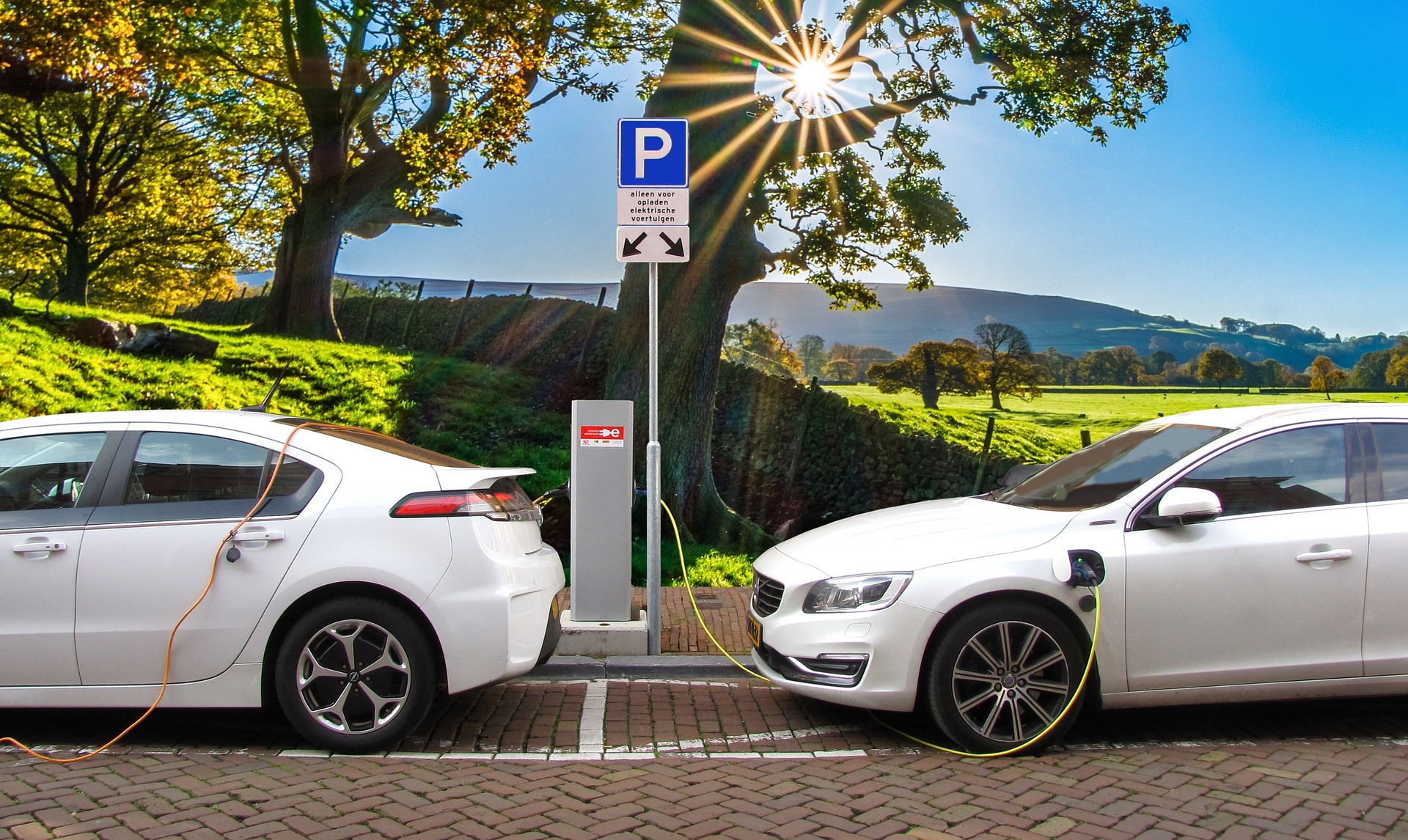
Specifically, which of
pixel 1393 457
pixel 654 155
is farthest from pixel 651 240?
pixel 1393 457

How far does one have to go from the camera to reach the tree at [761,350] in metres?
14.5

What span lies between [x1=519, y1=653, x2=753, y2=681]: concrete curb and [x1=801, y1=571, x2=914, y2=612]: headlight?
1.54m

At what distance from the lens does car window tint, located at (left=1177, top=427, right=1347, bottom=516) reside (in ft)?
16.2

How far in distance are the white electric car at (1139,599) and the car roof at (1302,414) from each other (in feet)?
0.30

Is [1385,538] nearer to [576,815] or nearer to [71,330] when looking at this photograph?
[576,815]

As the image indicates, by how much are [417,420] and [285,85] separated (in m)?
4.62

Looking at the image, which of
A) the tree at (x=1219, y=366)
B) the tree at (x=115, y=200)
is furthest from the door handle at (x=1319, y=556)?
the tree at (x=115, y=200)

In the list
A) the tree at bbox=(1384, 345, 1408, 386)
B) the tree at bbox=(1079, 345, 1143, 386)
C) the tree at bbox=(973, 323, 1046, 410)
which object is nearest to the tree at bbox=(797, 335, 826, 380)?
the tree at bbox=(973, 323, 1046, 410)

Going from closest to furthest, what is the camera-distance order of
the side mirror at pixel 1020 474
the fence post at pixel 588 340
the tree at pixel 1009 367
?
the side mirror at pixel 1020 474, the tree at pixel 1009 367, the fence post at pixel 588 340

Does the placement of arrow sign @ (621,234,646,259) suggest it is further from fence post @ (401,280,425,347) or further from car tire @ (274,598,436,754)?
fence post @ (401,280,425,347)

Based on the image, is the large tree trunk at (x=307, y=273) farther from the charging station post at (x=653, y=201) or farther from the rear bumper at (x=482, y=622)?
the rear bumper at (x=482, y=622)

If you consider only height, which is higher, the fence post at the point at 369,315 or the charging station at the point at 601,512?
the fence post at the point at 369,315

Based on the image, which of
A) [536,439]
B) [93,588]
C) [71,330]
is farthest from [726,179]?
[93,588]

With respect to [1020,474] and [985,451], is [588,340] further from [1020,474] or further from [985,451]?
[1020,474]
